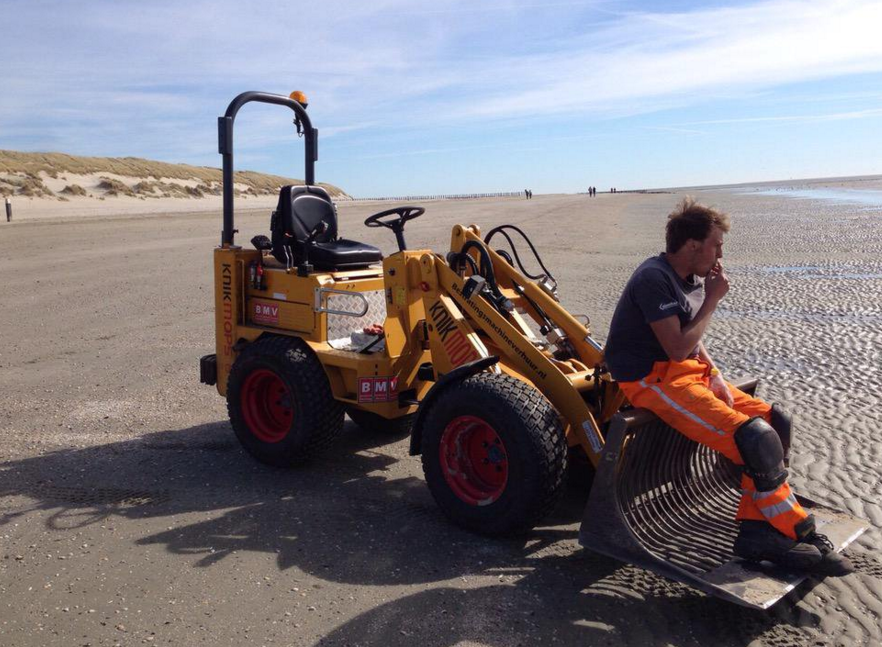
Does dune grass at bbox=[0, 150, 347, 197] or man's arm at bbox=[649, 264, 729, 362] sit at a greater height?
dune grass at bbox=[0, 150, 347, 197]

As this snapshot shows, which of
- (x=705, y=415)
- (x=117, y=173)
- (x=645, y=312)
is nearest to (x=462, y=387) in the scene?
(x=645, y=312)

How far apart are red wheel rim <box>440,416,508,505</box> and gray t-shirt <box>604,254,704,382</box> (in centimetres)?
81

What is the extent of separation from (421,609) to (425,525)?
0.94 metres

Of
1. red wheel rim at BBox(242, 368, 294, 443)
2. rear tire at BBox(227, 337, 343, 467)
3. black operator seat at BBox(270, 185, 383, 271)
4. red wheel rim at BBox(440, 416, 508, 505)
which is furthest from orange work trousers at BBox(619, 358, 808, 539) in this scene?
red wheel rim at BBox(242, 368, 294, 443)

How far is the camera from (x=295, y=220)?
5.91m

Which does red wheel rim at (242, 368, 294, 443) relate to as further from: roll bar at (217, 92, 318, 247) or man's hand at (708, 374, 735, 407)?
man's hand at (708, 374, 735, 407)

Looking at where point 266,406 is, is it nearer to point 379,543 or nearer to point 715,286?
point 379,543

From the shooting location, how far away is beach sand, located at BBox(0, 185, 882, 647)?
11.9ft

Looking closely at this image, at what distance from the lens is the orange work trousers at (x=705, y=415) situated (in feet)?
12.2

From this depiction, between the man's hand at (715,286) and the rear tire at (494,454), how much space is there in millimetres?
954

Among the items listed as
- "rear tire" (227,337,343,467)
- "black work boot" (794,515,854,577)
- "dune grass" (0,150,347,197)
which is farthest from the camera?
"dune grass" (0,150,347,197)

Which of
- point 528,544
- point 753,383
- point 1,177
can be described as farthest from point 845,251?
point 1,177

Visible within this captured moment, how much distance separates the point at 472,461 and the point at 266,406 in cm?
188

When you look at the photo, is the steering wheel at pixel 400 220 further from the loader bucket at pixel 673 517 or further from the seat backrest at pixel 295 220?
the loader bucket at pixel 673 517
